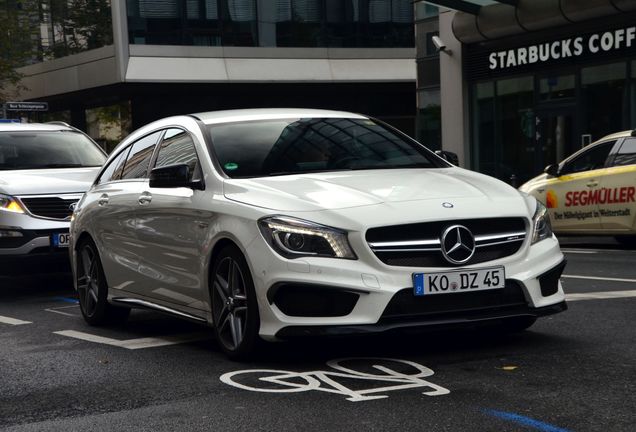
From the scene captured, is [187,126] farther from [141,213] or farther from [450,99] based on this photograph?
[450,99]

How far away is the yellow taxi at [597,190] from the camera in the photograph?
15039 mm

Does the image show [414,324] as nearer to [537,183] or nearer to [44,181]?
[44,181]

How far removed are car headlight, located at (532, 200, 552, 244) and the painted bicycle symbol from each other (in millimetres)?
1079

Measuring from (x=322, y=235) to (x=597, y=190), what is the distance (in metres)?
10.1

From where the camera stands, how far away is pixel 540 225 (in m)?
6.80


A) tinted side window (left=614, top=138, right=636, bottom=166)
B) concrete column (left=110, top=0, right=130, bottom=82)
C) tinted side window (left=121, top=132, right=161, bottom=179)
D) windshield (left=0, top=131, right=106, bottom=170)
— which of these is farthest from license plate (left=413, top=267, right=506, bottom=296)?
concrete column (left=110, top=0, right=130, bottom=82)

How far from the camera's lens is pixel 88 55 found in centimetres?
4253

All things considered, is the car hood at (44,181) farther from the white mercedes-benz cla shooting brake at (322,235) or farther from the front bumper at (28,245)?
the white mercedes-benz cla shooting brake at (322,235)

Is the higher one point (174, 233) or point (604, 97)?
point (604, 97)

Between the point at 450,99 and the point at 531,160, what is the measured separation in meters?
3.64

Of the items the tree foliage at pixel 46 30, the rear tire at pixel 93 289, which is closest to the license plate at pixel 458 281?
the rear tire at pixel 93 289

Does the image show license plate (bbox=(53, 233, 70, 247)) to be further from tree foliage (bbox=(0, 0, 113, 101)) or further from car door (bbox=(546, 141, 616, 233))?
tree foliage (bbox=(0, 0, 113, 101))

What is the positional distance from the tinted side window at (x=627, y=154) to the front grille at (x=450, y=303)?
906cm

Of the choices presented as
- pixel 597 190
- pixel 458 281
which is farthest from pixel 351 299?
pixel 597 190
